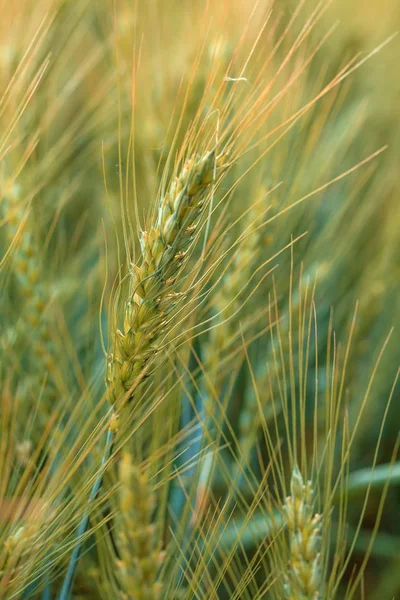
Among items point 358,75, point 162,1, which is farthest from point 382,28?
point 162,1

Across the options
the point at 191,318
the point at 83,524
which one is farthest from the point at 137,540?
the point at 191,318

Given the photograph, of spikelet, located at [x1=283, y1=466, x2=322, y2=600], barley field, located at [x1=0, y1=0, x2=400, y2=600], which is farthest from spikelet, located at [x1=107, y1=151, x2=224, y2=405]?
spikelet, located at [x1=283, y1=466, x2=322, y2=600]

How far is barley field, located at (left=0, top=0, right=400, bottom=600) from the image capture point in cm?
38

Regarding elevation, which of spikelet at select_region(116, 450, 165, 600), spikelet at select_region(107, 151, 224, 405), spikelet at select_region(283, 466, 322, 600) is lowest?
spikelet at select_region(283, 466, 322, 600)

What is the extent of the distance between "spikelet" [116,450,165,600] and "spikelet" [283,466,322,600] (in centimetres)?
11

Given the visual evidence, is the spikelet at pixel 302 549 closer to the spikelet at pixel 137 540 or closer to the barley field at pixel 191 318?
the barley field at pixel 191 318

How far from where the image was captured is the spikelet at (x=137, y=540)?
0.30m

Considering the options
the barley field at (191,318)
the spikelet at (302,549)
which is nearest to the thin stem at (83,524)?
the barley field at (191,318)

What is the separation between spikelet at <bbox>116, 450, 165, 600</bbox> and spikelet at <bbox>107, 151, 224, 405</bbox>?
0.07m

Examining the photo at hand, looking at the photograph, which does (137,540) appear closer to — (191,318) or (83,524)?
(83,524)

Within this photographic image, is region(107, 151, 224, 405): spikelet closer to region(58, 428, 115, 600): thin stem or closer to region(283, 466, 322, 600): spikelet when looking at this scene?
region(58, 428, 115, 600): thin stem

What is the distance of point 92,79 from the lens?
0.86 m

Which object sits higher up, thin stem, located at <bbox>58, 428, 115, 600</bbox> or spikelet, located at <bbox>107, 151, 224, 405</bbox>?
spikelet, located at <bbox>107, 151, 224, 405</bbox>

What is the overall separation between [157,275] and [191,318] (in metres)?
0.14
